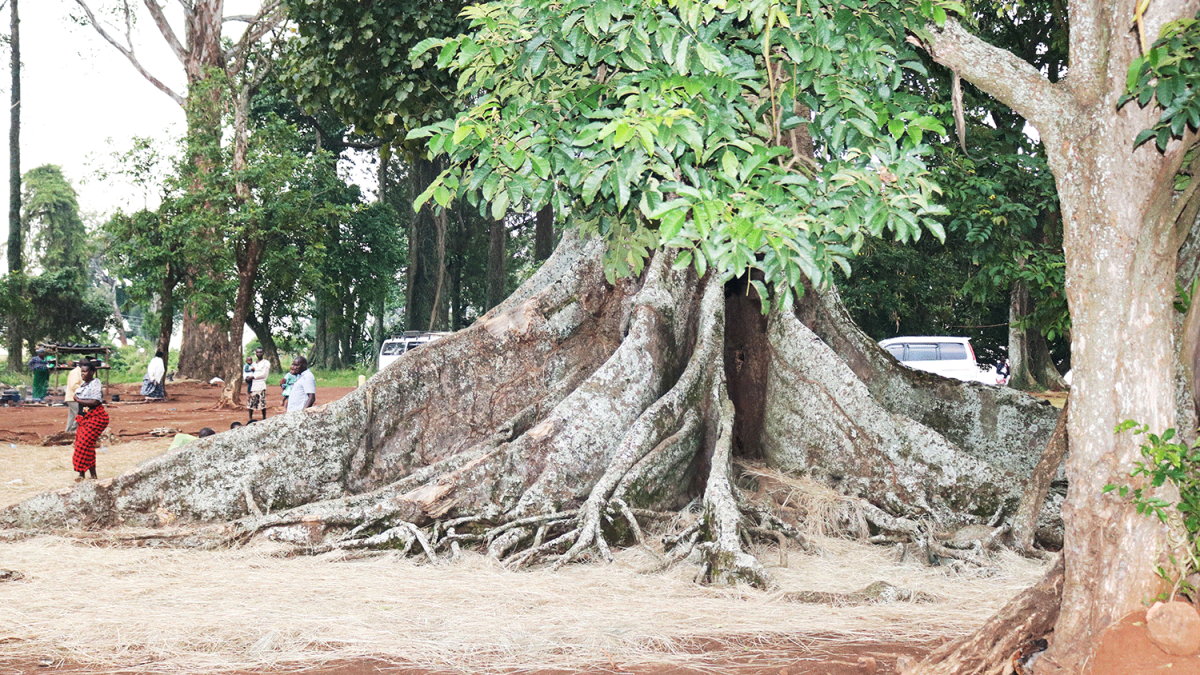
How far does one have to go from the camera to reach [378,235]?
114ft

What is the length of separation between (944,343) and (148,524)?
16184 mm

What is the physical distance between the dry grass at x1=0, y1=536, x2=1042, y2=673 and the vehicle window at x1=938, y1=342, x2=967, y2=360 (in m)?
13.9

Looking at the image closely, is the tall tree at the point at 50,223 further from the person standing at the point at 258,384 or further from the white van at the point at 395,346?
the person standing at the point at 258,384

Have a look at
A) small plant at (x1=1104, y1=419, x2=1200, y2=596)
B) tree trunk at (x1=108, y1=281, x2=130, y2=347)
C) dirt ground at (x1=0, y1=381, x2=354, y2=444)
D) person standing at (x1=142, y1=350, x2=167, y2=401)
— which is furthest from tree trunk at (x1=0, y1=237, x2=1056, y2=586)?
tree trunk at (x1=108, y1=281, x2=130, y2=347)

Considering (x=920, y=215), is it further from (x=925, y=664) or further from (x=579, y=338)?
(x=579, y=338)

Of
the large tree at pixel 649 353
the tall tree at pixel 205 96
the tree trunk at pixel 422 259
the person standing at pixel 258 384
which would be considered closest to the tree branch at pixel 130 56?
the tall tree at pixel 205 96

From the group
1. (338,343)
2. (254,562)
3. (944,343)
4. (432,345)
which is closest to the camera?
(254,562)

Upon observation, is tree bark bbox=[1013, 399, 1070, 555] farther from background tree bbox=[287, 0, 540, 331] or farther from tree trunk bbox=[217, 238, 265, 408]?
tree trunk bbox=[217, 238, 265, 408]

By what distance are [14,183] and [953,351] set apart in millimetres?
31618

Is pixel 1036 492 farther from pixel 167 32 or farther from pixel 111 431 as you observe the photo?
pixel 167 32

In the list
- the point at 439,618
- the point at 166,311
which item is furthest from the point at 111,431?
the point at 439,618

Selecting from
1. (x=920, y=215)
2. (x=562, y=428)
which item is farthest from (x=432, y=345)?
(x=920, y=215)

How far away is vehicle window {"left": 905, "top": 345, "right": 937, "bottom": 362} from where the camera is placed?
766 inches

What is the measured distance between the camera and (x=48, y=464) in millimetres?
11711
